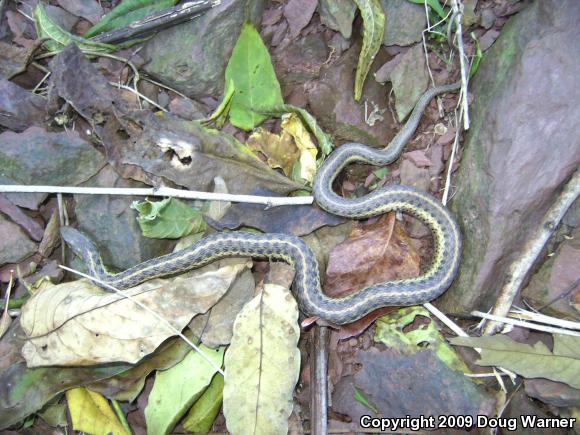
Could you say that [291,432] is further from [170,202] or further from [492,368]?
[170,202]

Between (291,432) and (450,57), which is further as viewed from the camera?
(450,57)

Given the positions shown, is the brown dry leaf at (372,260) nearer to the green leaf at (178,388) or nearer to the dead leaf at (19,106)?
the green leaf at (178,388)

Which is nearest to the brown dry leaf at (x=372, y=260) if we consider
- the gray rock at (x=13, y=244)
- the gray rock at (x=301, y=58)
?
the gray rock at (x=301, y=58)

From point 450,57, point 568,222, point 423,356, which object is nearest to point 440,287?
point 423,356

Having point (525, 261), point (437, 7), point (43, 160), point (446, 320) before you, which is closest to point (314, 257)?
point (446, 320)

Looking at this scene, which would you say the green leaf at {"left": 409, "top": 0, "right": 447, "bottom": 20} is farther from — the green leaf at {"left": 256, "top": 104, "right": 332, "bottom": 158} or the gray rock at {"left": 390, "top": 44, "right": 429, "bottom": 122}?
the green leaf at {"left": 256, "top": 104, "right": 332, "bottom": 158}

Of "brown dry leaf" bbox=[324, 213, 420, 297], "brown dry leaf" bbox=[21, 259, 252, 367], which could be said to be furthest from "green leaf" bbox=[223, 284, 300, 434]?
"brown dry leaf" bbox=[324, 213, 420, 297]
